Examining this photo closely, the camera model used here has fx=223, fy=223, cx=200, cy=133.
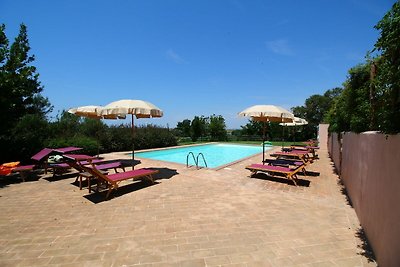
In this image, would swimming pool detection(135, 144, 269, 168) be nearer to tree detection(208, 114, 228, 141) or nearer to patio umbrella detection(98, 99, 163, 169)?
tree detection(208, 114, 228, 141)

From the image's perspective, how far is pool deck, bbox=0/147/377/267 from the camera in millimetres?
3365

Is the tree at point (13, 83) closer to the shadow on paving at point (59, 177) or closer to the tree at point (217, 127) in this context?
the shadow on paving at point (59, 177)

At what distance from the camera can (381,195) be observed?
3.18m

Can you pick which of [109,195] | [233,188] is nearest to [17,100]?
[109,195]

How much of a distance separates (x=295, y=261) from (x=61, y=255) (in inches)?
139

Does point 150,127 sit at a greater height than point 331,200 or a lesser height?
greater

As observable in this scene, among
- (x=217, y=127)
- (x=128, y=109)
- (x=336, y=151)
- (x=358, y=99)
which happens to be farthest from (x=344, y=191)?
(x=217, y=127)

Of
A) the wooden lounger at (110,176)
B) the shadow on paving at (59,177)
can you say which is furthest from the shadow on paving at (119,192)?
the shadow on paving at (59,177)

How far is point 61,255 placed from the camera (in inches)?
135

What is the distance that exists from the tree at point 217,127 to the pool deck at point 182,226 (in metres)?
20.8

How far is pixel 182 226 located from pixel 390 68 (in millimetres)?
4078

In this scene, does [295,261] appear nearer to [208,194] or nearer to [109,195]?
[208,194]

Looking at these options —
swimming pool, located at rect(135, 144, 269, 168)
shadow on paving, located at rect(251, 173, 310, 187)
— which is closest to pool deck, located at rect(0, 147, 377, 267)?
shadow on paving, located at rect(251, 173, 310, 187)

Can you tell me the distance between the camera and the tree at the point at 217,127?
28031mm
